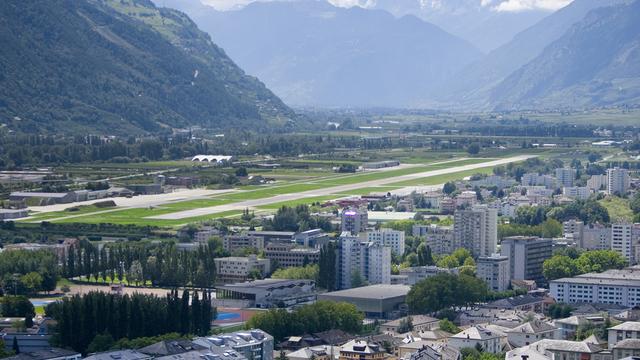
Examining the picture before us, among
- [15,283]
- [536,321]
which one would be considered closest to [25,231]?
[15,283]

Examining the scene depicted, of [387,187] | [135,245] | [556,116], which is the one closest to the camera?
[135,245]

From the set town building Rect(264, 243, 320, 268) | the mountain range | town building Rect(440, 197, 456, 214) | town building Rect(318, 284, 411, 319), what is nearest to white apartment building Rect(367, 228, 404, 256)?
town building Rect(264, 243, 320, 268)

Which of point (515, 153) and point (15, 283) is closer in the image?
point (15, 283)

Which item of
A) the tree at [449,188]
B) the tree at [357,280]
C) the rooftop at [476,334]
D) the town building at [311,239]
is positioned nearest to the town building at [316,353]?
the rooftop at [476,334]

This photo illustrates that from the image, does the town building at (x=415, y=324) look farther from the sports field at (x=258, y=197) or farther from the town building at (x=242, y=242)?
the sports field at (x=258, y=197)

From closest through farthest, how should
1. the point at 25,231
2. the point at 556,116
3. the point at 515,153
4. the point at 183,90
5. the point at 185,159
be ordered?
1. the point at 25,231
2. the point at 185,159
3. the point at 515,153
4. the point at 183,90
5. the point at 556,116

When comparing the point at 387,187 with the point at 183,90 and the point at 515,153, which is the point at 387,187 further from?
the point at 183,90
